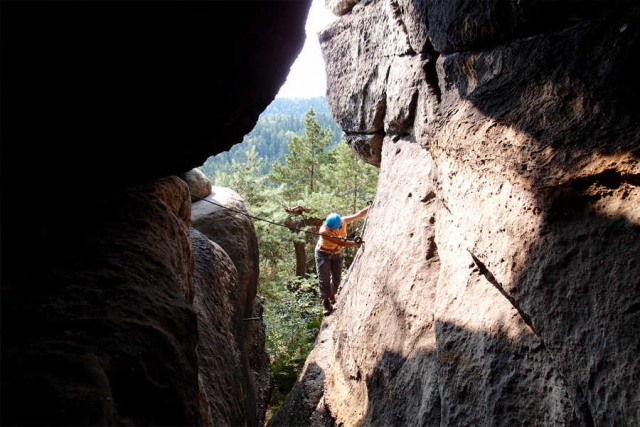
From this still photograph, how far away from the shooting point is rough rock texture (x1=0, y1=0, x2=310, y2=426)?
1.77 m

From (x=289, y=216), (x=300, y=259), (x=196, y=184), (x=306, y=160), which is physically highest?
(x=196, y=184)

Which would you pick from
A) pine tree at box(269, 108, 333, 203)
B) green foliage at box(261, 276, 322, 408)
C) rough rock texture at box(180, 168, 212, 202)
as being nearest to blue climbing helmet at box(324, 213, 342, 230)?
rough rock texture at box(180, 168, 212, 202)

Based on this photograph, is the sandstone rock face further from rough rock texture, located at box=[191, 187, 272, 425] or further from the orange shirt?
the orange shirt

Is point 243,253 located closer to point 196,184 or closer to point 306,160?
point 196,184

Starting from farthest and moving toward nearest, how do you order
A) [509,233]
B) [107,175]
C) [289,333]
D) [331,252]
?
[289,333], [331,252], [509,233], [107,175]

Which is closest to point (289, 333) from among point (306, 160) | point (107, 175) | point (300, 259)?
point (300, 259)

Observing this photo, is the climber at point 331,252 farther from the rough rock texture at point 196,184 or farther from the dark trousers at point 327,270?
the rough rock texture at point 196,184

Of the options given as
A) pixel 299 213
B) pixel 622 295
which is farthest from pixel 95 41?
pixel 299 213

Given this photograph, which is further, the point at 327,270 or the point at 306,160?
the point at 306,160

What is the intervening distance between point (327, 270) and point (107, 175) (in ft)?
25.9

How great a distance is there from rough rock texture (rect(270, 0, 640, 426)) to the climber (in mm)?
3259

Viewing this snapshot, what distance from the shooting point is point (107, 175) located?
293 centimetres

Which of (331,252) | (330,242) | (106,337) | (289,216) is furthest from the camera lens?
(289,216)

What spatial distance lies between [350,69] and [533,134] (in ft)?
20.5
